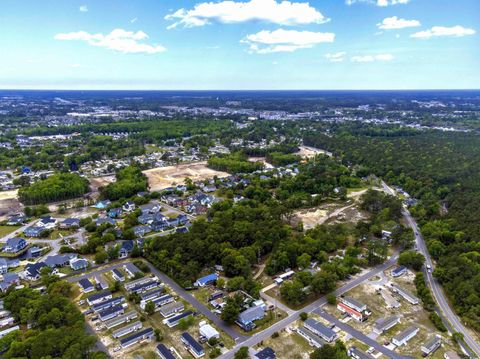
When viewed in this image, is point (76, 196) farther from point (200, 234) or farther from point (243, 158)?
point (243, 158)

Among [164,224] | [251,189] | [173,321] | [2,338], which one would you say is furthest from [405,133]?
[2,338]

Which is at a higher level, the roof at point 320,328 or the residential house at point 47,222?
the residential house at point 47,222

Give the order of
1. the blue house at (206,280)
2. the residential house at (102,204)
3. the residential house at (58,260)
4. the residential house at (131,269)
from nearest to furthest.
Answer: the blue house at (206,280) < the residential house at (131,269) < the residential house at (58,260) < the residential house at (102,204)

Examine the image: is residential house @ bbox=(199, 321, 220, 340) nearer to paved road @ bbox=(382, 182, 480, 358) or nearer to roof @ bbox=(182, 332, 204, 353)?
roof @ bbox=(182, 332, 204, 353)

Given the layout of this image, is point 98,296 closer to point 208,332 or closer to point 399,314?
point 208,332

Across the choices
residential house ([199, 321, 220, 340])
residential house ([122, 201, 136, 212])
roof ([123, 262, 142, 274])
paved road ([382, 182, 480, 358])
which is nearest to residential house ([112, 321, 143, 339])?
residential house ([199, 321, 220, 340])

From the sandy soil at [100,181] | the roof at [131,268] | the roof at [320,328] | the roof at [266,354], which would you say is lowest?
the roof at [266,354]

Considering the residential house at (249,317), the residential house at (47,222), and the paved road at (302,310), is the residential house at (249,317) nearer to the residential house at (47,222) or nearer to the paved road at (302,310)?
the paved road at (302,310)

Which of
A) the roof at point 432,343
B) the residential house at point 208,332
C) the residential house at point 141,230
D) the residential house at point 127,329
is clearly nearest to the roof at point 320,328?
the roof at point 432,343
